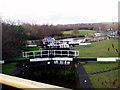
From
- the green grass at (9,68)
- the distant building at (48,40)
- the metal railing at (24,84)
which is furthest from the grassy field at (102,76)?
the metal railing at (24,84)

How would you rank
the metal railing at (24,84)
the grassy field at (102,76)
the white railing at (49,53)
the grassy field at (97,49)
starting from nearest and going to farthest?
the metal railing at (24,84), the grassy field at (102,76), the white railing at (49,53), the grassy field at (97,49)

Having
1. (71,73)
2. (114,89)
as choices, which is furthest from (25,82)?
(71,73)

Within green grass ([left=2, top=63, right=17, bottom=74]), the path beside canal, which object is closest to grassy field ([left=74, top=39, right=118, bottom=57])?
the path beside canal

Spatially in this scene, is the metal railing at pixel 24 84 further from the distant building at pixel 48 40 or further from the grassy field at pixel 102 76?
the distant building at pixel 48 40

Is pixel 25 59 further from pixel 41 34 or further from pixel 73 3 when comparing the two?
pixel 73 3

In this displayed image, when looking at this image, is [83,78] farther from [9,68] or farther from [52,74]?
[9,68]

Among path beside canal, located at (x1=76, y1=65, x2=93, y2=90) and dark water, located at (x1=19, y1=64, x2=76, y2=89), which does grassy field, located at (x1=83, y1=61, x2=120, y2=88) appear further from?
dark water, located at (x1=19, y1=64, x2=76, y2=89)
